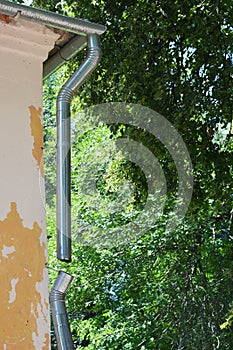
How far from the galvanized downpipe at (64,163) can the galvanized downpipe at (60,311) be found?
0.08 metres

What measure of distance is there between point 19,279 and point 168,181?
3.89m

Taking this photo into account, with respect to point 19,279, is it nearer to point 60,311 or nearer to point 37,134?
point 60,311

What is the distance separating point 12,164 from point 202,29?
3.36 metres

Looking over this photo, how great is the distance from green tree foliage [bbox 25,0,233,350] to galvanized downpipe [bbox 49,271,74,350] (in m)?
2.64

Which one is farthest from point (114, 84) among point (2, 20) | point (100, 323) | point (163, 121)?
point (100, 323)

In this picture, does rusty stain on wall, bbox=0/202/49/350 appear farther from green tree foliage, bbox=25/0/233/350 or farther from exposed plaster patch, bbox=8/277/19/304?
green tree foliage, bbox=25/0/233/350

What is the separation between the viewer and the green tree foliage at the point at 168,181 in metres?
5.32

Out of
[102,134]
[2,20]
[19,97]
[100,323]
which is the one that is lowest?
[19,97]

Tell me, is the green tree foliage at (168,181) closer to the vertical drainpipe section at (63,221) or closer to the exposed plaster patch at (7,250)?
the vertical drainpipe section at (63,221)

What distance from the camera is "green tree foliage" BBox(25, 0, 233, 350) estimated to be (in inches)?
209

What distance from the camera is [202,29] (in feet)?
16.9

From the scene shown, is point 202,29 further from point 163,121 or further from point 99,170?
point 99,170

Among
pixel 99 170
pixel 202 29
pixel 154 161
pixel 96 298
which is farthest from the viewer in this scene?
pixel 99 170

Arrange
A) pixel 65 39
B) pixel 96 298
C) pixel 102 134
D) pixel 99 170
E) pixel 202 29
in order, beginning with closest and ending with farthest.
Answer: pixel 65 39
pixel 202 29
pixel 96 298
pixel 99 170
pixel 102 134
